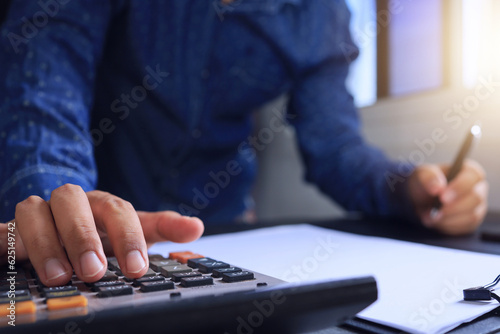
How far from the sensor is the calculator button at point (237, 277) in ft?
0.92

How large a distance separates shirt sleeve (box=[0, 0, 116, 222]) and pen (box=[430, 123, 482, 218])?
18.5 inches

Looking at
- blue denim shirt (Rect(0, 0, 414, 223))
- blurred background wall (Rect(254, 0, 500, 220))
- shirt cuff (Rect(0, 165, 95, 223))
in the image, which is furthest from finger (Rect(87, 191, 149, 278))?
blurred background wall (Rect(254, 0, 500, 220))

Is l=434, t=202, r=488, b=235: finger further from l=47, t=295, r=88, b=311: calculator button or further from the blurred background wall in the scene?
l=47, t=295, r=88, b=311: calculator button

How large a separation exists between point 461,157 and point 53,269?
568mm

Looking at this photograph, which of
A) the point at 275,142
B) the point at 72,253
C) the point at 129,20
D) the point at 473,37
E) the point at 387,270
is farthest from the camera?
the point at 275,142

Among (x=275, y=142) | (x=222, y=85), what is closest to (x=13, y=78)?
(x=222, y=85)

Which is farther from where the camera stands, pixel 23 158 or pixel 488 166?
pixel 488 166

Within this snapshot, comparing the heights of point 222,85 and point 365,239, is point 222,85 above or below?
above

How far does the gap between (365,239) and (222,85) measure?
44 centimetres

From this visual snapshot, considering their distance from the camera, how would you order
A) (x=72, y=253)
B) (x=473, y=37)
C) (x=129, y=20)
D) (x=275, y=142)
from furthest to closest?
(x=275, y=142), (x=473, y=37), (x=129, y=20), (x=72, y=253)

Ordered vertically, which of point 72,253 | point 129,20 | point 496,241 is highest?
point 129,20

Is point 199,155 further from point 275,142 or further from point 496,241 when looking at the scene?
point 275,142

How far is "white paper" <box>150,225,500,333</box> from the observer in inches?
10.7

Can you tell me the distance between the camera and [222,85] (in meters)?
0.86
